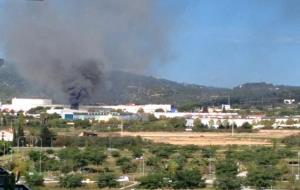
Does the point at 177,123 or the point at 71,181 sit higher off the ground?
the point at 177,123

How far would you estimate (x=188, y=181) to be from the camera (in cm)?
1978

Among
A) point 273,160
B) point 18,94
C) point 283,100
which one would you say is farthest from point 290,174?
point 18,94

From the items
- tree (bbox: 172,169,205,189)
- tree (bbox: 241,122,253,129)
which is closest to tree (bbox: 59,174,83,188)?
tree (bbox: 172,169,205,189)

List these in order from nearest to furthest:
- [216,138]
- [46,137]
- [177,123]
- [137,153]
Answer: [137,153], [46,137], [216,138], [177,123]

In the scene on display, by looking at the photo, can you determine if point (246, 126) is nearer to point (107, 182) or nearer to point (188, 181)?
point (188, 181)

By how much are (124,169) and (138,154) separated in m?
5.42

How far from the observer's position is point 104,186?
64.4ft

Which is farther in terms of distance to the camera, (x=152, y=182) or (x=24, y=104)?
(x=24, y=104)

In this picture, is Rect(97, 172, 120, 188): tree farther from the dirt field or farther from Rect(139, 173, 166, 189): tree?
the dirt field

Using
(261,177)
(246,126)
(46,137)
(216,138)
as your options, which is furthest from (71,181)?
(246,126)

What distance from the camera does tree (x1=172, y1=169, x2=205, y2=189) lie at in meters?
19.6

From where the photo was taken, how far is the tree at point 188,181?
771 inches

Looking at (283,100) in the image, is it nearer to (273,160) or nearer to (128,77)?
(128,77)

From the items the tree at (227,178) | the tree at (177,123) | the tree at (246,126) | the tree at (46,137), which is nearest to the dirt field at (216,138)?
the tree at (246,126)
